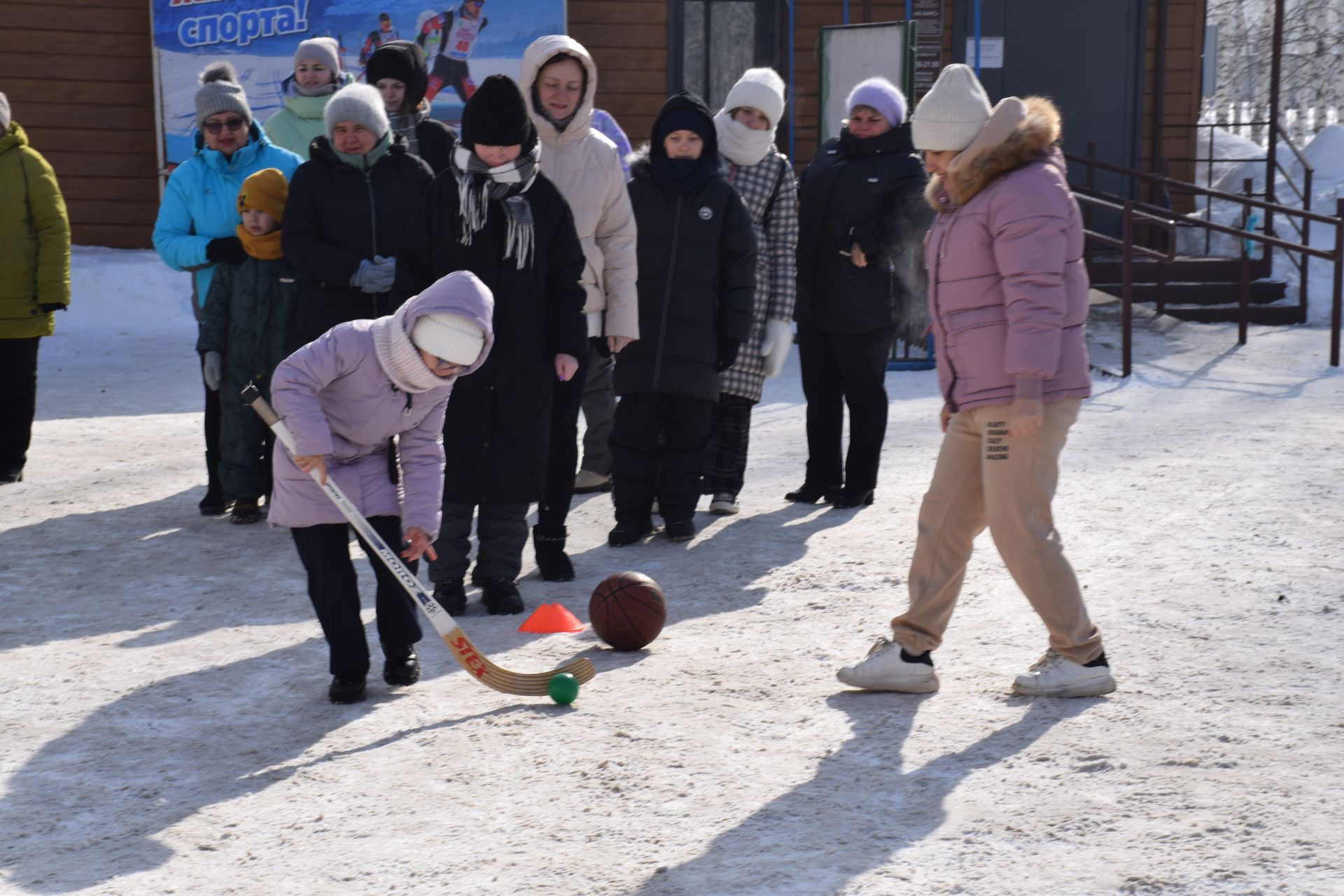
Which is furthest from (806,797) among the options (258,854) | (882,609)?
(882,609)

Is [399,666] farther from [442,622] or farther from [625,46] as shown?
[625,46]

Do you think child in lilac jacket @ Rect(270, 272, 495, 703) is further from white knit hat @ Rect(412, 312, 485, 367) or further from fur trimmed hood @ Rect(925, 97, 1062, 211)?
fur trimmed hood @ Rect(925, 97, 1062, 211)

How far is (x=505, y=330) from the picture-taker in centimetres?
533

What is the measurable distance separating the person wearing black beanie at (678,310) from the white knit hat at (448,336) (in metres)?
2.18

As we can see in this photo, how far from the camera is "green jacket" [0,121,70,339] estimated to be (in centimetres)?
740

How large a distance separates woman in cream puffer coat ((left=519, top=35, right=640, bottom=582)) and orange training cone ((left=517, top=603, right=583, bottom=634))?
0.59 meters

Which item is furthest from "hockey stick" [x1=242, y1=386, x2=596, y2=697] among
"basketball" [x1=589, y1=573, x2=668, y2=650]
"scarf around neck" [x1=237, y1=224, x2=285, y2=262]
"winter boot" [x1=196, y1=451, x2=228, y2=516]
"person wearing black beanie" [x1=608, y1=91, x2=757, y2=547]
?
"winter boot" [x1=196, y1=451, x2=228, y2=516]

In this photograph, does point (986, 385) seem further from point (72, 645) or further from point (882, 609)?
point (72, 645)

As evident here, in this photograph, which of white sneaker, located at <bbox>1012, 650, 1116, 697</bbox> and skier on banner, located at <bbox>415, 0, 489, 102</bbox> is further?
skier on banner, located at <bbox>415, 0, 489, 102</bbox>

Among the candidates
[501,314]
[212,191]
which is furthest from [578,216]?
[212,191]

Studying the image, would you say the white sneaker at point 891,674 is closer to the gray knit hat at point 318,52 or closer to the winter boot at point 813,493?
the winter boot at point 813,493

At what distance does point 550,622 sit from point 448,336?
1.36m

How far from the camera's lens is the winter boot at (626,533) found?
6.41m

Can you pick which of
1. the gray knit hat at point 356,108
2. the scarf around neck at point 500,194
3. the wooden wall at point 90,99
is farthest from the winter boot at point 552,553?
the wooden wall at point 90,99
